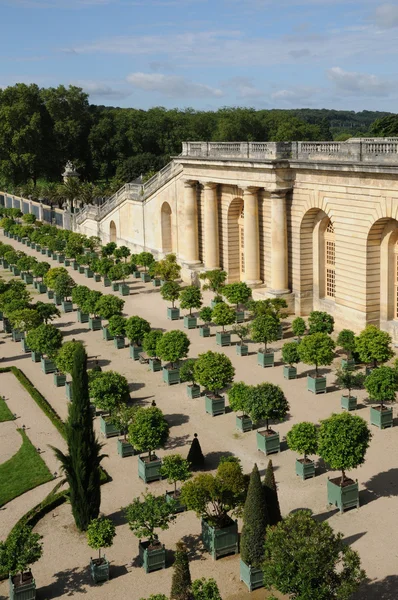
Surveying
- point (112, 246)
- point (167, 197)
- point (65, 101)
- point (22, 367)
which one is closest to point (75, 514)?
point (22, 367)

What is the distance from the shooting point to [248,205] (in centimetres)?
4278

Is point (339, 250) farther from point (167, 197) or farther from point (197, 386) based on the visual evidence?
point (167, 197)

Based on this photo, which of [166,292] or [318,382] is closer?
[318,382]

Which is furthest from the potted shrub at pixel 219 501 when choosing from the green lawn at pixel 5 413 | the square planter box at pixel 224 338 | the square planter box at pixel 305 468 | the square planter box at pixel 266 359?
the square planter box at pixel 224 338

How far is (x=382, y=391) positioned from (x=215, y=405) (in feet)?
20.6

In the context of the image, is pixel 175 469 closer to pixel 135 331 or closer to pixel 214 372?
pixel 214 372

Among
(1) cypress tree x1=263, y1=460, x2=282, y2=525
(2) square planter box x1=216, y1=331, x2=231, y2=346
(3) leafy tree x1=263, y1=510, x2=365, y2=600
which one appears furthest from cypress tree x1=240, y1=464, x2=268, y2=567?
(2) square planter box x1=216, y1=331, x2=231, y2=346

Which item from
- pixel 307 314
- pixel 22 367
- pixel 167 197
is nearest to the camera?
pixel 22 367

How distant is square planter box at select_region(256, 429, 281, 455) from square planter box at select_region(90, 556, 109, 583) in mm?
7824

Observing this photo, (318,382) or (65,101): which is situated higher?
(65,101)

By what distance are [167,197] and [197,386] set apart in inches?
1075

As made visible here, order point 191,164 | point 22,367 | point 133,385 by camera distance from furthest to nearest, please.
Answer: point 191,164, point 22,367, point 133,385

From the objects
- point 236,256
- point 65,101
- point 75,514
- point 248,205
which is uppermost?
point 65,101

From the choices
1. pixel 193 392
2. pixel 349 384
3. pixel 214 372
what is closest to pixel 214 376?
pixel 214 372
